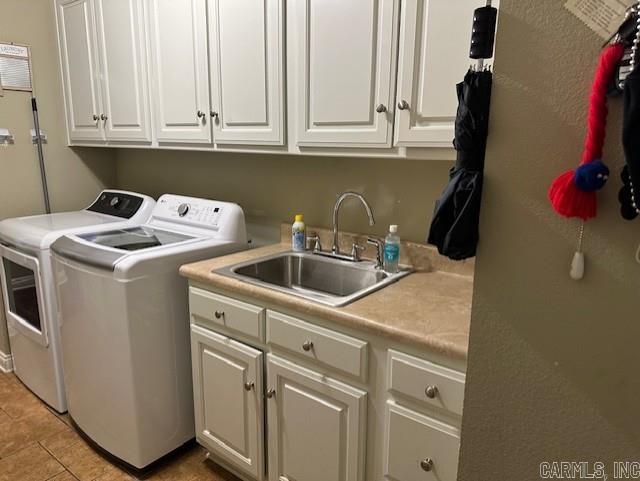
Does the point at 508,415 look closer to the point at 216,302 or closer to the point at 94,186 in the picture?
the point at 216,302

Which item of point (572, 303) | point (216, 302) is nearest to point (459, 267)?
point (216, 302)

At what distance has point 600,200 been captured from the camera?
59 centimetres

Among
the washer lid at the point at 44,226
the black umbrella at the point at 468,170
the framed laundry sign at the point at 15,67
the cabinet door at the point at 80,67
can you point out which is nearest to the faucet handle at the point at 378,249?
the black umbrella at the point at 468,170

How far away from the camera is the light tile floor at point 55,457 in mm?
1908

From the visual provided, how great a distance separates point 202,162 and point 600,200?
2283mm

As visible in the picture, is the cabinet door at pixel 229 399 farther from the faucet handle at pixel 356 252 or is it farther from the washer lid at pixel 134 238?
the faucet handle at pixel 356 252

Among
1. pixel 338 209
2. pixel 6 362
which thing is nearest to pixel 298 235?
pixel 338 209

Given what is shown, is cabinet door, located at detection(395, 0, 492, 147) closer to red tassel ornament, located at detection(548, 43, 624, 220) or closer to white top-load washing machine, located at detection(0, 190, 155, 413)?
red tassel ornament, located at detection(548, 43, 624, 220)

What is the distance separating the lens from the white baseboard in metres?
2.69

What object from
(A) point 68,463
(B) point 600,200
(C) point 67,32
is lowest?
(A) point 68,463

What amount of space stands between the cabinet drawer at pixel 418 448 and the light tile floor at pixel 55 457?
957 millimetres

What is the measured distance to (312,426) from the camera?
1460mm

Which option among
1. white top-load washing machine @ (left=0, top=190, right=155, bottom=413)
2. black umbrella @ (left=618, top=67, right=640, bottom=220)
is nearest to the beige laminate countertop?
black umbrella @ (left=618, top=67, right=640, bottom=220)

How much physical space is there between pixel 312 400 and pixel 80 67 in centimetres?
229
